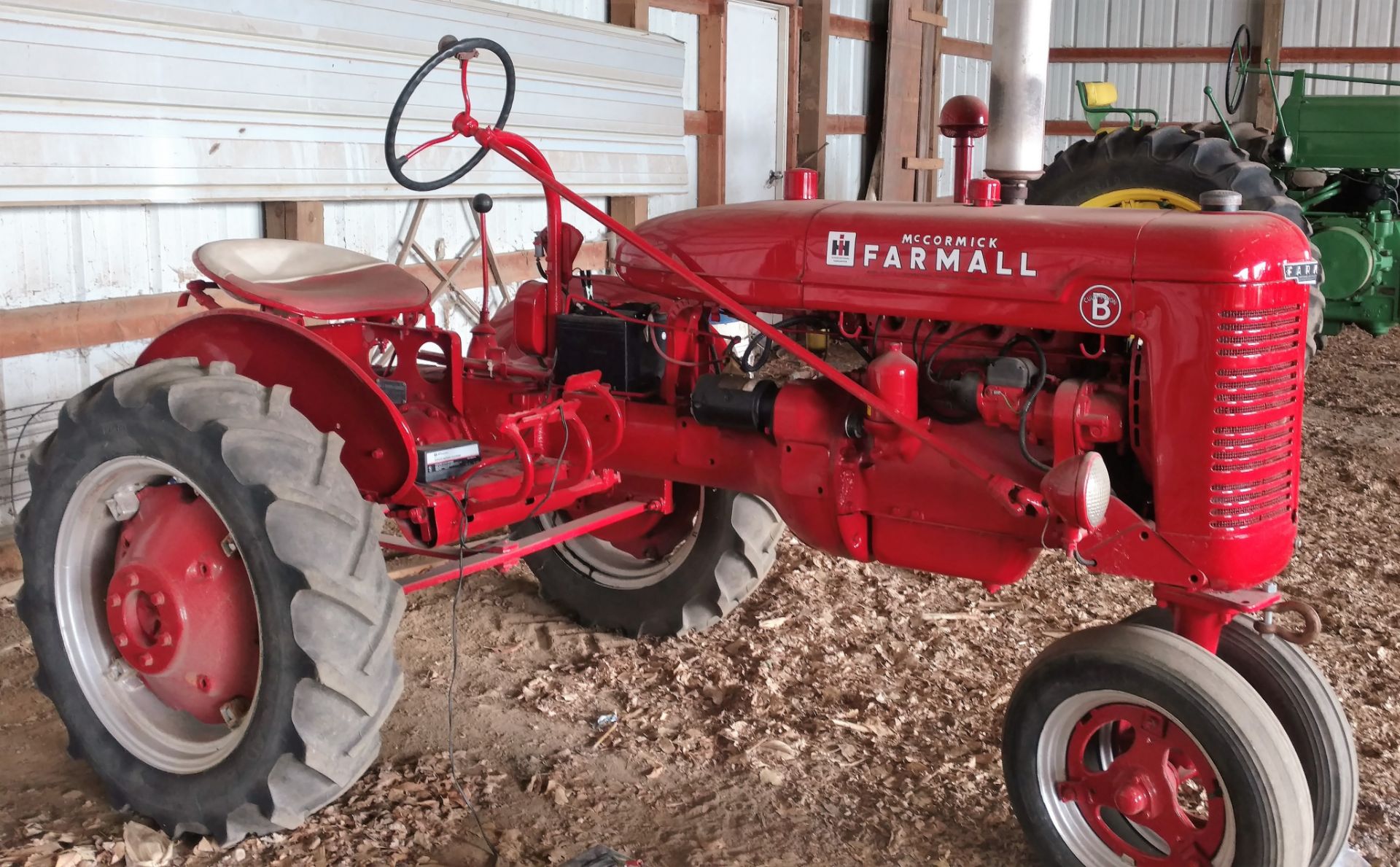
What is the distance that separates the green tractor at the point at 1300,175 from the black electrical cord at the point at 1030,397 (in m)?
2.89

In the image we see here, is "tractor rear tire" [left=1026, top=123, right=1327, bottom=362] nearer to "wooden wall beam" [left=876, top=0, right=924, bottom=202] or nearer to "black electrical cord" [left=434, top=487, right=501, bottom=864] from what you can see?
"wooden wall beam" [left=876, top=0, right=924, bottom=202]

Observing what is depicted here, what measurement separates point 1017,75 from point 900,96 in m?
2.83

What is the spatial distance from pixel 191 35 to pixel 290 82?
425 millimetres

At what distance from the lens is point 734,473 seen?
268 centimetres

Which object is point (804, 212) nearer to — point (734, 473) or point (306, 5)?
point (734, 473)

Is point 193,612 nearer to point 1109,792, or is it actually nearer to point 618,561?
point 618,561

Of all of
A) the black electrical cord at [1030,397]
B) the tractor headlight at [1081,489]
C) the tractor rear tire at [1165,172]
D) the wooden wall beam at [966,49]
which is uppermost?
the wooden wall beam at [966,49]

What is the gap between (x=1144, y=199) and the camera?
5.60 metres

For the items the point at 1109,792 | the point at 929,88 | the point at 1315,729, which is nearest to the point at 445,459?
the point at 1109,792

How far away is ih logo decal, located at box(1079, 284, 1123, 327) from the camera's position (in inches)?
84.7

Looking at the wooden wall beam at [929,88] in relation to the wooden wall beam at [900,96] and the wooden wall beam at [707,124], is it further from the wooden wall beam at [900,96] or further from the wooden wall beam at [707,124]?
the wooden wall beam at [707,124]

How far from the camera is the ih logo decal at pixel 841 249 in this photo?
2.44 m

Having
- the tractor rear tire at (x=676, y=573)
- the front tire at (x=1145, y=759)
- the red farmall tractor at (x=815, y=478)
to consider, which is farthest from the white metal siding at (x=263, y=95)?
the front tire at (x=1145, y=759)

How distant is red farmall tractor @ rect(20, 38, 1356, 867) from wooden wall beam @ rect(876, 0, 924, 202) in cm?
653
